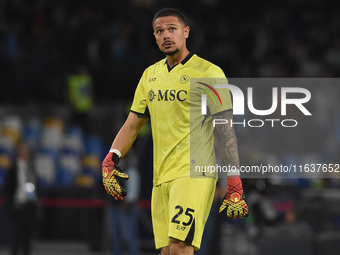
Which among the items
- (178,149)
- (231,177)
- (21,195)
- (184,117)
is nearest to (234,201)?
(231,177)

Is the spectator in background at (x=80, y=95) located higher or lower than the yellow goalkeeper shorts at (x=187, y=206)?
higher

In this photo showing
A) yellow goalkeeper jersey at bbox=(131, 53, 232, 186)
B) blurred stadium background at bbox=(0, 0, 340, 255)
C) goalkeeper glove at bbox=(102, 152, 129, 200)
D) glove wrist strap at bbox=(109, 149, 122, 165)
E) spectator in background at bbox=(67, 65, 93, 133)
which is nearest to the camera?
yellow goalkeeper jersey at bbox=(131, 53, 232, 186)

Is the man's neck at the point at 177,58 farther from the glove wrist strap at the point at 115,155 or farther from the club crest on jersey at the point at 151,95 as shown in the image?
the glove wrist strap at the point at 115,155

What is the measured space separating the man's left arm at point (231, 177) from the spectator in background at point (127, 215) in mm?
6440

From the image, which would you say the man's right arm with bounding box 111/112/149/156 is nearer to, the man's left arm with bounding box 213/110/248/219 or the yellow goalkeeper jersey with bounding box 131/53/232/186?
the yellow goalkeeper jersey with bounding box 131/53/232/186

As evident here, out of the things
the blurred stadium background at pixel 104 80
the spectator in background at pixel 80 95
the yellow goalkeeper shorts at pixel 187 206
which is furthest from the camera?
the spectator in background at pixel 80 95

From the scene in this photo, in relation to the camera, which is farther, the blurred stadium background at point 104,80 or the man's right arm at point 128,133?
the blurred stadium background at point 104,80

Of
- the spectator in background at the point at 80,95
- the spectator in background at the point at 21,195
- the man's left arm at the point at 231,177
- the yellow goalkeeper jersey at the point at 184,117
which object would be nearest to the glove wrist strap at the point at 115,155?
the yellow goalkeeper jersey at the point at 184,117

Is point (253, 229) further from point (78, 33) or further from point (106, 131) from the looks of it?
point (78, 33)

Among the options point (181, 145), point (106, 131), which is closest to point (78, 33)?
point (106, 131)

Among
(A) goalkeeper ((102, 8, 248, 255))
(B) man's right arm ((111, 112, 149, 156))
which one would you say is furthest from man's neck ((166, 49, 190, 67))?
(B) man's right arm ((111, 112, 149, 156))

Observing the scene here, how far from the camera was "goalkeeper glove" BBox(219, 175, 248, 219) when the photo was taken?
5.50 meters

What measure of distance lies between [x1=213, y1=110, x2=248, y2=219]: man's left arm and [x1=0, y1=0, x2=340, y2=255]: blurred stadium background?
6.84m

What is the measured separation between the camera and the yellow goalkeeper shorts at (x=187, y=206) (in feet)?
17.9
